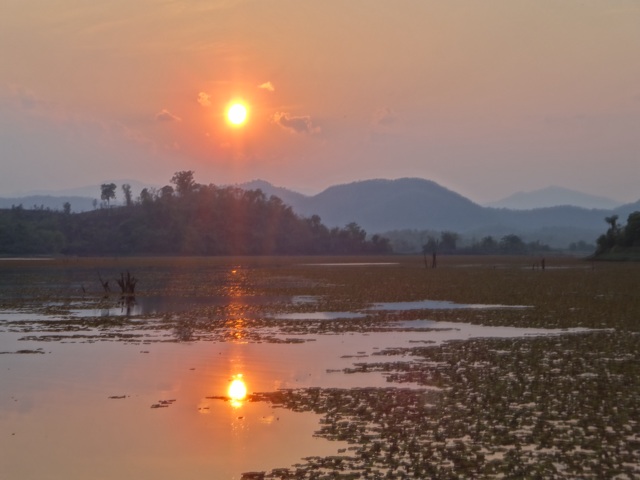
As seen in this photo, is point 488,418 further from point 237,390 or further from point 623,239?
point 623,239

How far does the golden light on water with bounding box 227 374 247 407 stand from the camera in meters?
18.6

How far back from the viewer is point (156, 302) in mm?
47562

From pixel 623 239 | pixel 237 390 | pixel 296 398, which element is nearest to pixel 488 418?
pixel 296 398

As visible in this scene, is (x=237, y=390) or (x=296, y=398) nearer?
(x=296, y=398)

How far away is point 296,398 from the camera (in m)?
18.5

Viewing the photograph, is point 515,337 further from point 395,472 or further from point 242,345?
point 395,472

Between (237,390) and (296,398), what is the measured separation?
199cm

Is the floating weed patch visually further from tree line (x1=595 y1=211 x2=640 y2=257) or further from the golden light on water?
tree line (x1=595 y1=211 x2=640 y2=257)

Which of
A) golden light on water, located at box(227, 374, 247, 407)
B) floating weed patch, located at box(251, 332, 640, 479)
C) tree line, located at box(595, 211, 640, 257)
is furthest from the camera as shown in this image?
tree line, located at box(595, 211, 640, 257)

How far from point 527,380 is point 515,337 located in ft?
29.1

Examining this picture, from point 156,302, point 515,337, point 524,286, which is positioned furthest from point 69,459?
point 524,286

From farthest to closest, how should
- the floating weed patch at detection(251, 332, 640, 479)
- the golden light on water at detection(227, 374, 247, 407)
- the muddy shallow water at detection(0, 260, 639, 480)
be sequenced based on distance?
the golden light on water at detection(227, 374, 247, 407), the muddy shallow water at detection(0, 260, 639, 480), the floating weed patch at detection(251, 332, 640, 479)

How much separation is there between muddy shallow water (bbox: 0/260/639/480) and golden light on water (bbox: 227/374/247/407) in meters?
0.21

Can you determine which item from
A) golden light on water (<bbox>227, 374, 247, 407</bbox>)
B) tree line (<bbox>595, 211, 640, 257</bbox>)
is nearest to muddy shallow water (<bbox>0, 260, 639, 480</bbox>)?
golden light on water (<bbox>227, 374, 247, 407</bbox>)
